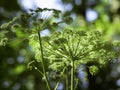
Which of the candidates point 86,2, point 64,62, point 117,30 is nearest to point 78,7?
point 86,2

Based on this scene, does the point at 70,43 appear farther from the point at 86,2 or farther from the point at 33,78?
the point at 86,2

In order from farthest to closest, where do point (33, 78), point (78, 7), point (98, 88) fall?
point (78, 7), point (33, 78), point (98, 88)

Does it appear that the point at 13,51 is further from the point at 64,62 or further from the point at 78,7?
Answer: the point at 64,62

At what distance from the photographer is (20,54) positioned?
13.0 metres

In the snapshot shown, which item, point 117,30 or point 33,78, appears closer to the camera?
point 117,30

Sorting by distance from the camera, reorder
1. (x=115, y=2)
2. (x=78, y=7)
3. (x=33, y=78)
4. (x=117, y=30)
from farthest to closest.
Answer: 1. (x=78, y=7)
2. (x=33, y=78)
3. (x=115, y=2)
4. (x=117, y=30)

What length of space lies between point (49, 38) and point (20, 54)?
10.7 metres

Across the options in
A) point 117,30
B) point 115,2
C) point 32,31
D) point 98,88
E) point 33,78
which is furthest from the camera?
point 33,78

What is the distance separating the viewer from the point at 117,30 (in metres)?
9.48

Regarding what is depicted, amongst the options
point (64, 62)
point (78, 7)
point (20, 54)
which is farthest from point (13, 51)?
point (64, 62)

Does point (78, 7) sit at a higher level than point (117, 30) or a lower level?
higher

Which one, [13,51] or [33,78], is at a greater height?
[13,51]

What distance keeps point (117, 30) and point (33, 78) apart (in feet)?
12.6

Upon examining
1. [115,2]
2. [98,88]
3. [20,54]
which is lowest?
[98,88]
